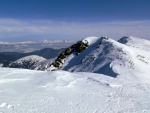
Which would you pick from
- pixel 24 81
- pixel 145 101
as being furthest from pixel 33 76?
pixel 145 101

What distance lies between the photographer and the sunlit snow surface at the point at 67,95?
1650 centimetres

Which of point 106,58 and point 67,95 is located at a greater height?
point 67,95

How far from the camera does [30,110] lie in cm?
1561

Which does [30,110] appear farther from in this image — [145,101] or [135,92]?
[135,92]

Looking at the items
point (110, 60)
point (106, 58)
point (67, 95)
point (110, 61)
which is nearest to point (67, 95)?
point (67, 95)

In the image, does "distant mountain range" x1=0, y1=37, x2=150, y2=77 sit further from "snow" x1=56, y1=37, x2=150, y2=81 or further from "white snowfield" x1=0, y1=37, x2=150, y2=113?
"white snowfield" x1=0, y1=37, x2=150, y2=113

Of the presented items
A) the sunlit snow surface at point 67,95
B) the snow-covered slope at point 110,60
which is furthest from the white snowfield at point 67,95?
the snow-covered slope at point 110,60

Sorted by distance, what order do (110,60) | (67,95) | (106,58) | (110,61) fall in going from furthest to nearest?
(106,58) < (110,60) < (110,61) < (67,95)

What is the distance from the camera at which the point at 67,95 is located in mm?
19938

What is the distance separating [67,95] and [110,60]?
3257cm

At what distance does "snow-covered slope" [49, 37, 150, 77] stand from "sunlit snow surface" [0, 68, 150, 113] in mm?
15731

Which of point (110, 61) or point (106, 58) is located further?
point (106, 58)

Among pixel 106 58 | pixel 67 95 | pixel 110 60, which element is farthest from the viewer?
pixel 106 58

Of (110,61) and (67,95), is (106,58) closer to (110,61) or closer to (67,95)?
(110,61)
